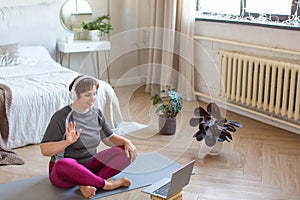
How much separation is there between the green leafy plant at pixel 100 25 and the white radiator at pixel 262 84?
1.41 metres

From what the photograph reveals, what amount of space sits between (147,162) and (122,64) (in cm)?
264

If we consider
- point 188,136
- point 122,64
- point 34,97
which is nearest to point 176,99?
point 188,136

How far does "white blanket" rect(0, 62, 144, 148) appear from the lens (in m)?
3.73

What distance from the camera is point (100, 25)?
17.8 feet

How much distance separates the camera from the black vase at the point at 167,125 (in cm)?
412

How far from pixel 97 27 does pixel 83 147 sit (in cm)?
266

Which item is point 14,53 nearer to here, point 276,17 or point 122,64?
point 122,64

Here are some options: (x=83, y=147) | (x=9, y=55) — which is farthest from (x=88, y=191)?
(x=9, y=55)

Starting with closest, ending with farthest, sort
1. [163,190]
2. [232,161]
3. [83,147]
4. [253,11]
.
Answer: [163,190]
[83,147]
[232,161]
[253,11]

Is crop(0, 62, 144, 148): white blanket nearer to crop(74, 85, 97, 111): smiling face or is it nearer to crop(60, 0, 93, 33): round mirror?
crop(74, 85, 97, 111): smiling face

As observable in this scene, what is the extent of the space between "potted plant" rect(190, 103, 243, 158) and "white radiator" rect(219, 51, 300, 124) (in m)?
0.75

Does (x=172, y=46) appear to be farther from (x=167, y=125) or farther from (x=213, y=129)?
(x=213, y=129)

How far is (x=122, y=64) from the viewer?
234 inches

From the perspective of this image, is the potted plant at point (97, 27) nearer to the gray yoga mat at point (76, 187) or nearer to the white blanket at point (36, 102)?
the white blanket at point (36, 102)
